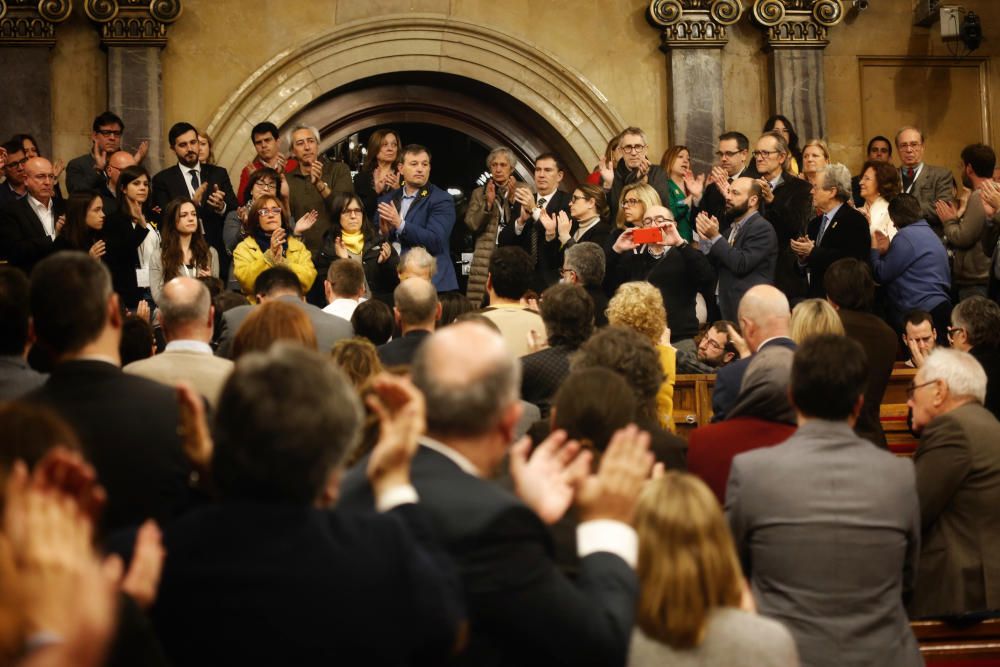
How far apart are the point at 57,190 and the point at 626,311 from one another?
5343 millimetres

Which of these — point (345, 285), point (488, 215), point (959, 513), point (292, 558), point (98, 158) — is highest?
point (98, 158)

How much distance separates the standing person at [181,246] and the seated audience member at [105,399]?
478 cm

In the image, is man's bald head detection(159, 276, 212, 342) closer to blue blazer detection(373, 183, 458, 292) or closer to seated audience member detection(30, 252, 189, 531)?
seated audience member detection(30, 252, 189, 531)

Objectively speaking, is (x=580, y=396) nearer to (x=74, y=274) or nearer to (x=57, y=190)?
(x=74, y=274)

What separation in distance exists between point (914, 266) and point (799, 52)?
3.99 metres

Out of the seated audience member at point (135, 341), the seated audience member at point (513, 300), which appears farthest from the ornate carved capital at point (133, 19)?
the seated audience member at point (135, 341)

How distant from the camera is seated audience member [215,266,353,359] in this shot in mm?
5816

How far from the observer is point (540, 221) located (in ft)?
29.3

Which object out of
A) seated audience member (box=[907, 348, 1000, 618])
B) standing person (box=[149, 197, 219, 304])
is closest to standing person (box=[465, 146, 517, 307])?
standing person (box=[149, 197, 219, 304])

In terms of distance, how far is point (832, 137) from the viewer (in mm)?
11852

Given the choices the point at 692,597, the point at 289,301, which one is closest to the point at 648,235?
the point at 289,301

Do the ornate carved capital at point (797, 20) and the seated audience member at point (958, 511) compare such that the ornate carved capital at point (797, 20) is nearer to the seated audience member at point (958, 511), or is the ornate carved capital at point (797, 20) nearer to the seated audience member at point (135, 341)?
the seated audience member at point (958, 511)

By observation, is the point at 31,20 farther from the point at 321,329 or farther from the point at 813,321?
the point at 813,321

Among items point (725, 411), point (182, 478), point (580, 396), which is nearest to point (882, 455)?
point (580, 396)
